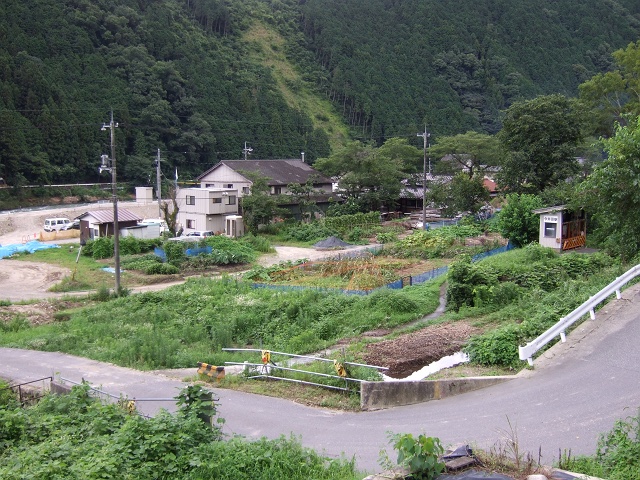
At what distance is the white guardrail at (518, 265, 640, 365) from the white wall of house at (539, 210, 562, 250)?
14.1m

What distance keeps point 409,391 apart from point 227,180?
1542 inches

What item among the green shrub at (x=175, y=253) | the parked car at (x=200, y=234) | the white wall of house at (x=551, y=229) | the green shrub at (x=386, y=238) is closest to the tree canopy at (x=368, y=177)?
the green shrub at (x=386, y=238)

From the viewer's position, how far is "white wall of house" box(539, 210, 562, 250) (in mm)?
27406

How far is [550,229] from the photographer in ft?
91.5

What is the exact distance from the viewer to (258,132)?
78438 mm

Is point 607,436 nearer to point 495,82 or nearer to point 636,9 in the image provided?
point 495,82

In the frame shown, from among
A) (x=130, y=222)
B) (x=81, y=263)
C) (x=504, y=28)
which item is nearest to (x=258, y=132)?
(x=130, y=222)

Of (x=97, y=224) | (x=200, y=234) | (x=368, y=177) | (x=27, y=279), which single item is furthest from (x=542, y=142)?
(x=27, y=279)

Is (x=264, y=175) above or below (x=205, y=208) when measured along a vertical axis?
above

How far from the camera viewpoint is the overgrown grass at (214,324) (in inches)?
597

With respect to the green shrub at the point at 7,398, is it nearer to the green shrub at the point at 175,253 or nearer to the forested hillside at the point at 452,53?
the green shrub at the point at 175,253

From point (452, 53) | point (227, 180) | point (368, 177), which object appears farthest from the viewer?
point (452, 53)

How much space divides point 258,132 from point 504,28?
70347mm

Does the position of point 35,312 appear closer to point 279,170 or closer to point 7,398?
point 7,398
